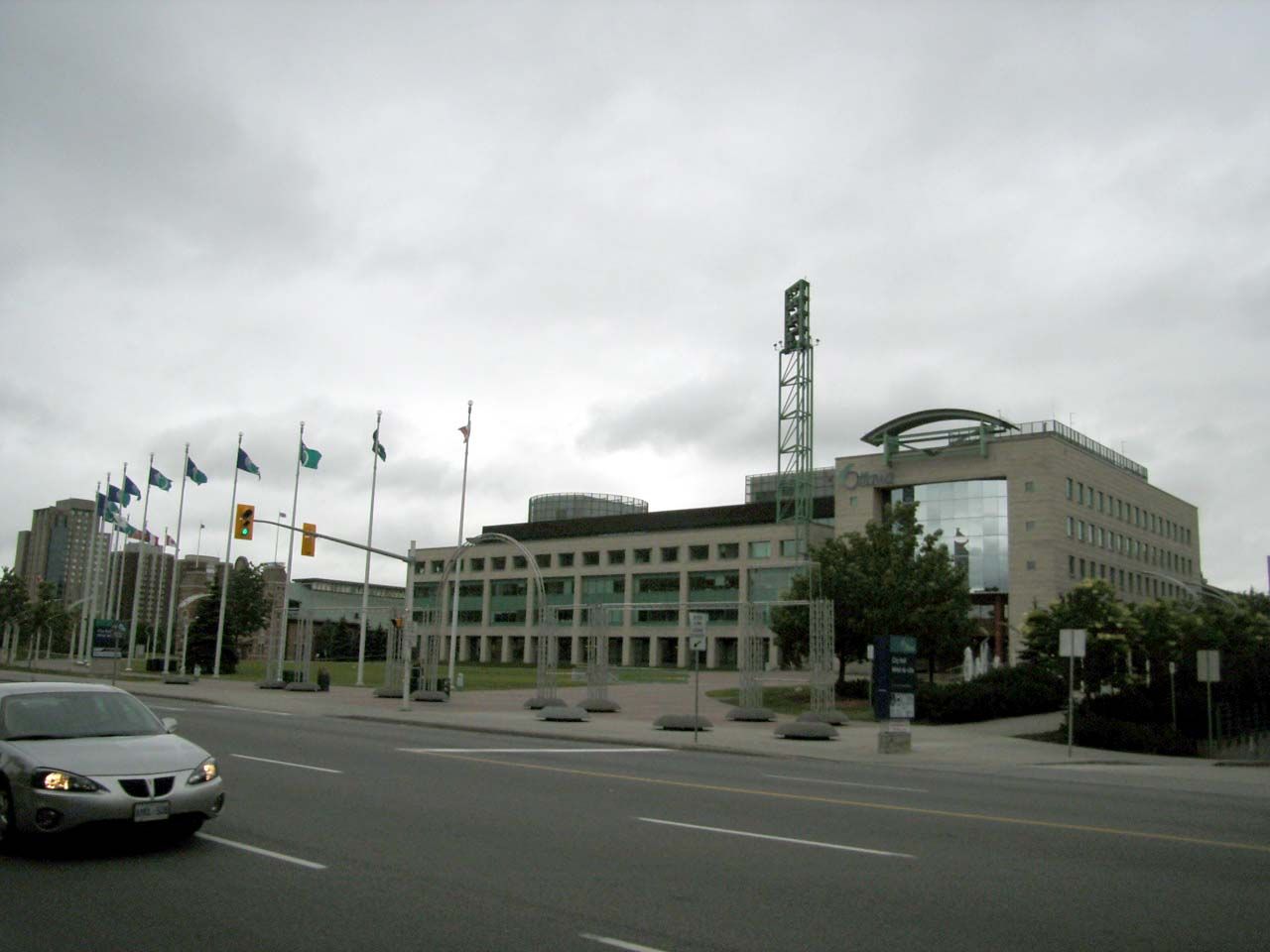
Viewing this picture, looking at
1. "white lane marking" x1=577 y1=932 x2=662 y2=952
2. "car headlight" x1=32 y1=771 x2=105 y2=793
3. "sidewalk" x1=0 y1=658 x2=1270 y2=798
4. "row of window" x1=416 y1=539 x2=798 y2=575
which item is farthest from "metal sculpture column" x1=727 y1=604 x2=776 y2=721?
"row of window" x1=416 y1=539 x2=798 y2=575

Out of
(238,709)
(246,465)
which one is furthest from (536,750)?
(246,465)

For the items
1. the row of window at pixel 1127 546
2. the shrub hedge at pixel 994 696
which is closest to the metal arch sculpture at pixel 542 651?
the shrub hedge at pixel 994 696

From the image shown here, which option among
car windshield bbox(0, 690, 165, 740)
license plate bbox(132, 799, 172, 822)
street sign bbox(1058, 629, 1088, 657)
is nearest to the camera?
license plate bbox(132, 799, 172, 822)

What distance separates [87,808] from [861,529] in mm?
74390

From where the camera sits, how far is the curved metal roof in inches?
2990

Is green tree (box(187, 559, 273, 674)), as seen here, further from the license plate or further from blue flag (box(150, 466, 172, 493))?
the license plate

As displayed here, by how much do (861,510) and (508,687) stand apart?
37772mm

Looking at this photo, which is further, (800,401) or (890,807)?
(800,401)

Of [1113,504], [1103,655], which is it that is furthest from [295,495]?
[1113,504]

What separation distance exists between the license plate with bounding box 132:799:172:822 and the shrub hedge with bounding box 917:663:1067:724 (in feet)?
98.3

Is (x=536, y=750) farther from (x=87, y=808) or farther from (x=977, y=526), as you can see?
(x=977, y=526)

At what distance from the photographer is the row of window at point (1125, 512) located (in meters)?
75.9

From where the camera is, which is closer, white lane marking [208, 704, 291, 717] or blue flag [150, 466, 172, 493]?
white lane marking [208, 704, 291, 717]

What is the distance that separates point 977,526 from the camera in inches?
2980
